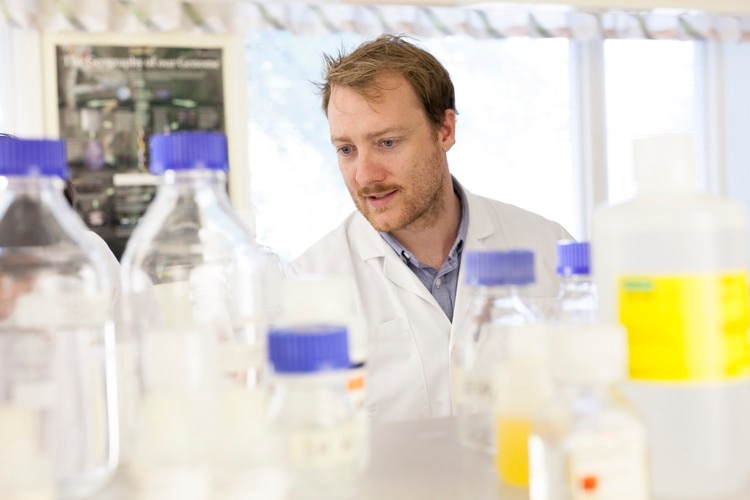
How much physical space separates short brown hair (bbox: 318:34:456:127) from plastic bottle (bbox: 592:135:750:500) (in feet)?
4.80

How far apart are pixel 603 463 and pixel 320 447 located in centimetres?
19

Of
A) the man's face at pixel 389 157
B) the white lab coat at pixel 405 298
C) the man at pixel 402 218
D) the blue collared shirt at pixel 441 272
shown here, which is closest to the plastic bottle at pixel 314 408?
the white lab coat at pixel 405 298

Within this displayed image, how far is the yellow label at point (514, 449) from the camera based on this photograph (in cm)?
68

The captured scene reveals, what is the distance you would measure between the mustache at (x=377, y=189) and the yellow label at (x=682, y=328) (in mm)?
1448

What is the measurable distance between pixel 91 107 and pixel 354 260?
1.65 m

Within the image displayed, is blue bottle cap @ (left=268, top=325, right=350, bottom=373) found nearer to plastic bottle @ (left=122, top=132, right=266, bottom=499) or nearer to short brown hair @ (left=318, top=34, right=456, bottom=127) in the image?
plastic bottle @ (left=122, top=132, right=266, bottom=499)

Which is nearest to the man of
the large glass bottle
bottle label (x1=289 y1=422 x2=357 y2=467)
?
the large glass bottle

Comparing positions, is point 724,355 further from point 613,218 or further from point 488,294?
point 488,294

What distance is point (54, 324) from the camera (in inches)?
25.4

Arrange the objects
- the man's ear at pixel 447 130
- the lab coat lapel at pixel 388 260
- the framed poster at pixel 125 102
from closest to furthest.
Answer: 1. the lab coat lapel at pixel 388 260
2. the man's ear at pixel 447 130
3. the framed poster at pixel 125 102

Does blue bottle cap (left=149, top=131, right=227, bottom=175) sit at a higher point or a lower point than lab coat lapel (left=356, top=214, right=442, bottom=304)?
higher

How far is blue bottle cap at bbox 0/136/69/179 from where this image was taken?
62 centimetres

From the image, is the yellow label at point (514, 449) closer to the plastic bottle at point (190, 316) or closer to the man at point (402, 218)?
the plastic bottle at point (190, 316)

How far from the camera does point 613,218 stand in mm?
657
